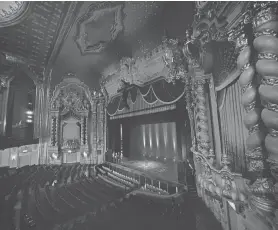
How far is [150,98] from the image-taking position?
423 cm

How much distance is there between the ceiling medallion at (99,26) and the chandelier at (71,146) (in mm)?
4590

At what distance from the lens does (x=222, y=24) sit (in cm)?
168

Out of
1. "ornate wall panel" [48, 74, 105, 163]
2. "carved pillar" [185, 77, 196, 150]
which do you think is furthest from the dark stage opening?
"ornate wall panel" [48, 74, 105, 163]

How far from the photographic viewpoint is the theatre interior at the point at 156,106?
1409mm

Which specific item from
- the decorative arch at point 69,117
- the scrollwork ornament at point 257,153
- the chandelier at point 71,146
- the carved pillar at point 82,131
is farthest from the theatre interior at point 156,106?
the carved pillar at point 82,131

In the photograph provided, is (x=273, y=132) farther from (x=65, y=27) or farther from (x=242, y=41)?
(x=65, y=27)

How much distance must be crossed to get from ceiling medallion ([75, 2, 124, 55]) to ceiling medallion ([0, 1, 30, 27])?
1.15m

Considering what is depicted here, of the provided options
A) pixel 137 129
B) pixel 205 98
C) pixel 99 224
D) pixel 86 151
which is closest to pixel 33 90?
pixel 86 151

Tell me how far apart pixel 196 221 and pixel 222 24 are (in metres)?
2.73

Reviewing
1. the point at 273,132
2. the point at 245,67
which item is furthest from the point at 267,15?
the point at 273,132

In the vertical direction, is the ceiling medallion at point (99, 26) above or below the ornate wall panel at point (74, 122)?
above

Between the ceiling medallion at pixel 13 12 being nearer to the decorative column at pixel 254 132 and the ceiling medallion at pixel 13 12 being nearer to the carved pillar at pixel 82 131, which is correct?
the decorative column at pixel 254 132

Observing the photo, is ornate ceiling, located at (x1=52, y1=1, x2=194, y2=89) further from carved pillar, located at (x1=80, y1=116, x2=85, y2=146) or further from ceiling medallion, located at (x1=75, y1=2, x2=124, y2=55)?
carved pillar, located at (x1=80, y1=116, x2=85, y2=146)

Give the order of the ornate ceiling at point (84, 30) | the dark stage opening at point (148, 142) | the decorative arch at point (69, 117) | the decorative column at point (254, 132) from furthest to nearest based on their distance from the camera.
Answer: the decorative arch at point (69, 117)
the dark stage opening at point (148, 142)
the ornate ceiling at point (84, 30)
the decorative column at point (254, 132)
